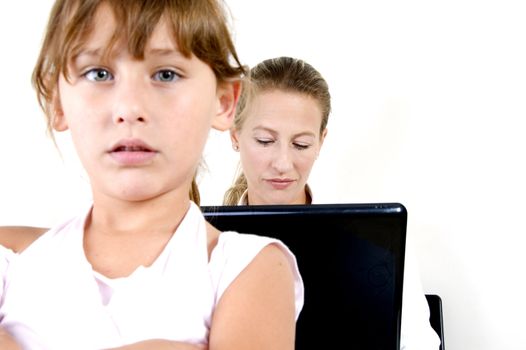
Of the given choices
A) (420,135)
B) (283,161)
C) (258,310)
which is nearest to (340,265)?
(258,310)

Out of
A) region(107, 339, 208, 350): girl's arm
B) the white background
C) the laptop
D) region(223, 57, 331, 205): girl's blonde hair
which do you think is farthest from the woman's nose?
region(107, 339, 208, 350): girl's arm

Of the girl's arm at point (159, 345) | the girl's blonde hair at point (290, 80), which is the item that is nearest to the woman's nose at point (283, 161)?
the girl's blonde hair at point (290, 80)

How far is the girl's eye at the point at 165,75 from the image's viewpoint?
100 centimetres

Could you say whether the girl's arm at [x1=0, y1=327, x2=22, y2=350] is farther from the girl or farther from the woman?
the woman

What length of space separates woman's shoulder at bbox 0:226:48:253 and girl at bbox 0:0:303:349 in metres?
0.03

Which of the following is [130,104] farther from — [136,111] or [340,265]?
[340,265]

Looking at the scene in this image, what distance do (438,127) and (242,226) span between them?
1341 mm

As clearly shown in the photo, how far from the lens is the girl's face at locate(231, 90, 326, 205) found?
78.4 inches

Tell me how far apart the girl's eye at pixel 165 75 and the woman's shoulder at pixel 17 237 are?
300 millimetres

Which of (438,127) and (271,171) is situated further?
(438,127)

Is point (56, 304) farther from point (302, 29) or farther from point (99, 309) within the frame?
point (302, 29)

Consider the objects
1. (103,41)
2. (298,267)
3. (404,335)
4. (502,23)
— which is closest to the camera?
(103,41)

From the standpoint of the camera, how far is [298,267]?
1.15m

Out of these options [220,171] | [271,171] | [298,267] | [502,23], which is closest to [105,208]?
[298,267]
